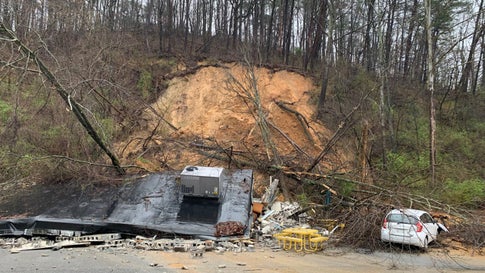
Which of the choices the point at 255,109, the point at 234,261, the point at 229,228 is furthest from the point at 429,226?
the point at 255,109

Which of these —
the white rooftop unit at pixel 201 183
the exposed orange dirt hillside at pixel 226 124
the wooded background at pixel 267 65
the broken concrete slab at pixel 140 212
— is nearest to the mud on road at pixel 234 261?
the broken concrete slab at pixel 140 212

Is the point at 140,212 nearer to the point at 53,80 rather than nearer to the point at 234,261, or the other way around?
the point at 234,261

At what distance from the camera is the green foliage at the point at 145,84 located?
20.8 meters

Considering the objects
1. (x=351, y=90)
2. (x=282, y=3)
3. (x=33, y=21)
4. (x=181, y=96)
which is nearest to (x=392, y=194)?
(x=351, y=90)

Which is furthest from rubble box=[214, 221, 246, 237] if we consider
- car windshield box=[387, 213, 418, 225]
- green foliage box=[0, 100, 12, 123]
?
green foliage box=[0, 100, 12, 123]

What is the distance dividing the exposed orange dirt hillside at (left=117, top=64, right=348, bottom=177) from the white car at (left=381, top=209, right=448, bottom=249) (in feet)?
14.1

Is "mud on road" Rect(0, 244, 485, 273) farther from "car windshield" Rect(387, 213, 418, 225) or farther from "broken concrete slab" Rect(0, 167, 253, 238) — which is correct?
"broken concrete slab" Rect(0, 167, 253, 238)

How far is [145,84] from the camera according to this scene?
21250mm

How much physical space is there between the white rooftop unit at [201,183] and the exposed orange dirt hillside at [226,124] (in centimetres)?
382

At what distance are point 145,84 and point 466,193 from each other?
52.0 feet

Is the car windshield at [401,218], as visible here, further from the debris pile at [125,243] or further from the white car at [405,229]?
the debris pile at [125,243]

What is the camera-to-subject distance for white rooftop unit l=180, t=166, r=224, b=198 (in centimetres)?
1050

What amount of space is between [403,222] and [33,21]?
14.8 metres

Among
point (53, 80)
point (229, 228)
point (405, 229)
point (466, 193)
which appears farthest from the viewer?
point (466, 193)
